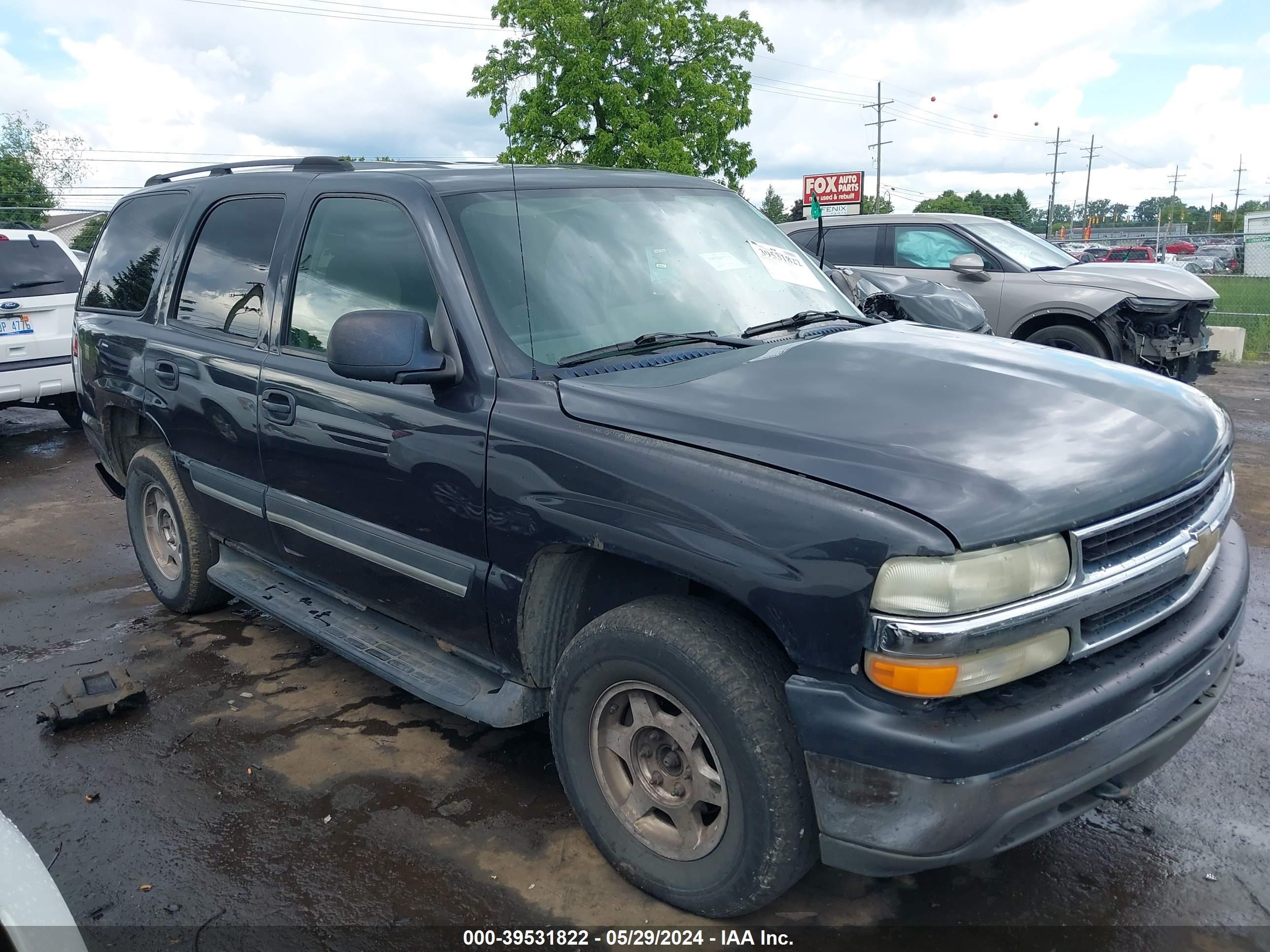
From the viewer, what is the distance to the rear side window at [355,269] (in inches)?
125

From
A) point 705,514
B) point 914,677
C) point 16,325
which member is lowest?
point 914,677

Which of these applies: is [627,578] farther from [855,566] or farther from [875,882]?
[875,882]

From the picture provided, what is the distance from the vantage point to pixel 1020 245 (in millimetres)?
9719

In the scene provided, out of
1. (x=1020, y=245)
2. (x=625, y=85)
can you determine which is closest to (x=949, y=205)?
(x=625, y=85)

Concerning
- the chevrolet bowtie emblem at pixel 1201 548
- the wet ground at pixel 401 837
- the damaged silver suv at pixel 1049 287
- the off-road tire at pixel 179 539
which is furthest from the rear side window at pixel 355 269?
the damaged silver suv at pixel 1049 287

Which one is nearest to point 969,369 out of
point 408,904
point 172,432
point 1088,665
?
point 1088,665

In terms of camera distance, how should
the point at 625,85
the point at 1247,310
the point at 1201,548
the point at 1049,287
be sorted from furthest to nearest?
the point at 625,85
the point at 1247,310
the point at 1049,287
the point at 1201,548

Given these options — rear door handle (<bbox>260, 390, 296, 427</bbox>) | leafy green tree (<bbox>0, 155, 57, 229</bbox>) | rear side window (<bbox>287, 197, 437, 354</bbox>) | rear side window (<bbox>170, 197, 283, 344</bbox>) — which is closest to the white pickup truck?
rear side window (<bbox>170, 197, 283, 344</bbox>)

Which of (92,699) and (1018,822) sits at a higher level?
(1018,822)

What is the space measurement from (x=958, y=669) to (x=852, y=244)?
864 cm

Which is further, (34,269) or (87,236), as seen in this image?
(87,236)

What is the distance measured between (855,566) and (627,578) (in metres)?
0.84

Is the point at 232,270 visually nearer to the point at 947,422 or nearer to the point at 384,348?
the point at 384,348

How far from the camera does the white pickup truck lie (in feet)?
27.8
